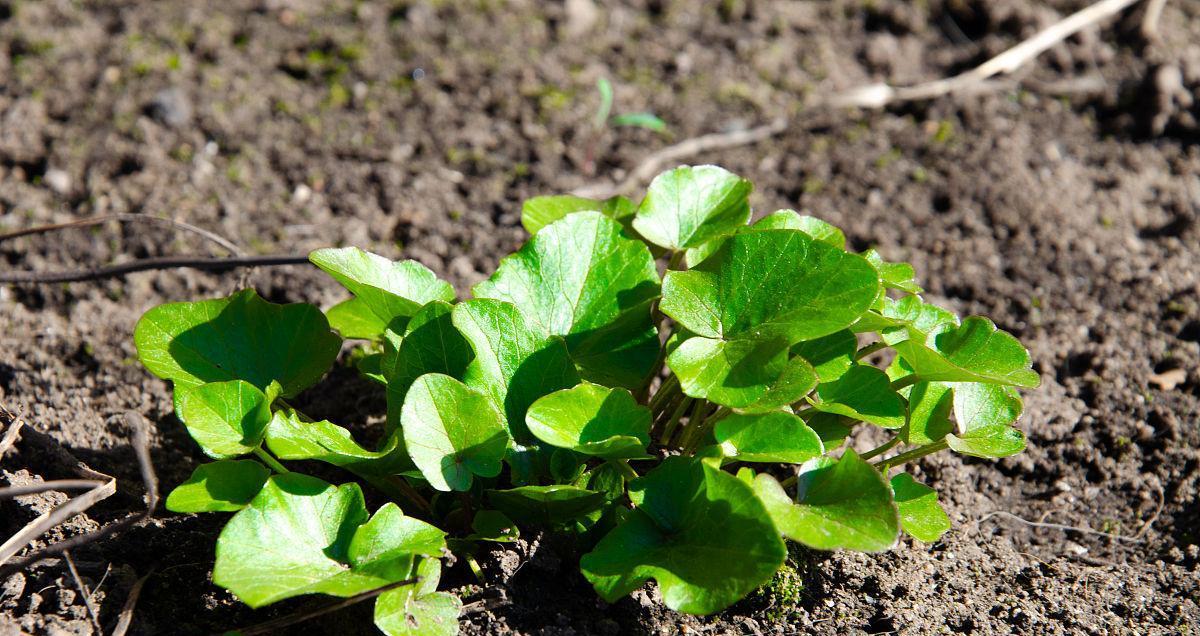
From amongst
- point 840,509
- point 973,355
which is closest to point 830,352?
point 973,355

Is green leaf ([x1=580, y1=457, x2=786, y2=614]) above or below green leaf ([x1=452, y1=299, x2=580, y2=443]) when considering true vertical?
below

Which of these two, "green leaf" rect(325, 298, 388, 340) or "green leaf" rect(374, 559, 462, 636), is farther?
"green leaf" rect(325, 298, 388, 340)

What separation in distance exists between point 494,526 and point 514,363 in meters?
0.25

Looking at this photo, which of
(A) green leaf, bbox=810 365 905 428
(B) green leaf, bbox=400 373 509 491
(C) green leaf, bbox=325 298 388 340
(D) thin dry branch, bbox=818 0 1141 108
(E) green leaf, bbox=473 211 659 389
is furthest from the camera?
(D) thin dry branch, bbox=818 0 1141 108

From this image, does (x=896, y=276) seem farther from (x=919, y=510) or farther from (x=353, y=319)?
(x=353, y=319)

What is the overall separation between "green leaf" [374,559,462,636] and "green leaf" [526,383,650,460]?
0.26 m

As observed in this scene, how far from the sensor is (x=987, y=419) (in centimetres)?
154

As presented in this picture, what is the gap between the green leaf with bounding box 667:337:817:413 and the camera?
1.41 m

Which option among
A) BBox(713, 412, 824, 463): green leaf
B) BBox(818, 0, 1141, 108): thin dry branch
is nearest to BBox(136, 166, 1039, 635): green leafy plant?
BBox(713, 412, 824, 463): green leaf

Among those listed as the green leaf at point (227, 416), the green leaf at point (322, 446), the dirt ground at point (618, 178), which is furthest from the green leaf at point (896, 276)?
the green leaf at point (227, 416)

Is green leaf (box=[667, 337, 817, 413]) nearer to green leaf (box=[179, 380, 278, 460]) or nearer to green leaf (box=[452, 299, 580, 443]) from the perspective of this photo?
green leaf (box=[452, 299, 580, 443])

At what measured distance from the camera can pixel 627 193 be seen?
8.73 ft

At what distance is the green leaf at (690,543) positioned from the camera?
1.29 m

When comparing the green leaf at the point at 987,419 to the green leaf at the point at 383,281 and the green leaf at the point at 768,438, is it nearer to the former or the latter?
the green leaf at the point at 768,438
